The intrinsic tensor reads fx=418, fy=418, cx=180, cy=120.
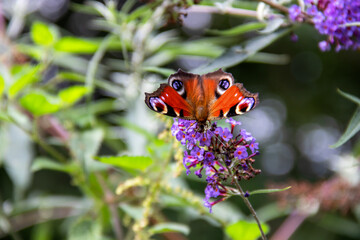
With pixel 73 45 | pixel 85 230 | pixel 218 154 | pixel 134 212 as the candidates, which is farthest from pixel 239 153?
pixel 73 45

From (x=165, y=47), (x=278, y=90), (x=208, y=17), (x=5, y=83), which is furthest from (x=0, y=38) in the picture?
(x=278, y=90)

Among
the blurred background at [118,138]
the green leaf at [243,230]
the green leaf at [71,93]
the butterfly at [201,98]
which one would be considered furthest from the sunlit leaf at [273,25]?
the green leaf at [71,93]

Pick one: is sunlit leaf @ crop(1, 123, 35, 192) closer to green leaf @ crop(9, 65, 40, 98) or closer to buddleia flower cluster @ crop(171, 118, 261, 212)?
green leaf @ crop(9, 65, 40, 98)

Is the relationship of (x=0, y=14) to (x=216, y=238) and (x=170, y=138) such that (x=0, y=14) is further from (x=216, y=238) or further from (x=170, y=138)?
(x=216, y=238)

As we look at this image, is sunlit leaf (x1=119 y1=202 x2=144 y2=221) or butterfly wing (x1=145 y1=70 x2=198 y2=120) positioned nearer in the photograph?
butterfly wing (x1=145 y1=70 x2=198 y2=120)

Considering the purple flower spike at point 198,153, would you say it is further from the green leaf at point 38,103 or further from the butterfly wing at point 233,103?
the green leaf at point 38,103

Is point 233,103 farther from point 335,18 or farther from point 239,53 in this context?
point 335,18

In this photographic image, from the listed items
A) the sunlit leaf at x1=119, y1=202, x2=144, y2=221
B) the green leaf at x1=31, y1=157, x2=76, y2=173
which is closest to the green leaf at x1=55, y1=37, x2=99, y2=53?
the green leaf at x1=31, y1=157, x2=76, y2=173
